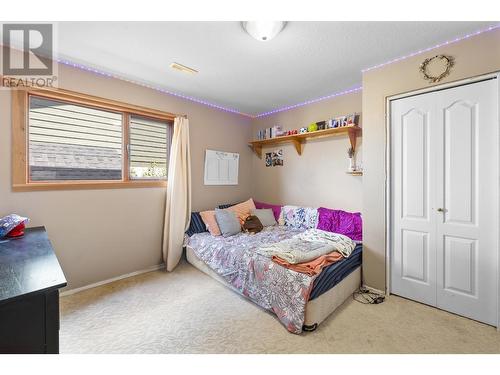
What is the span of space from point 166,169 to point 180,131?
58 cm

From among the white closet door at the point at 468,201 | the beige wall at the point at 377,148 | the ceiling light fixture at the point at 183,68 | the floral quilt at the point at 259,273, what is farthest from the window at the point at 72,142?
the white closet door at the point at 468,201

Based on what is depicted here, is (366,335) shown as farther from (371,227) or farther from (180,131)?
(180,131)

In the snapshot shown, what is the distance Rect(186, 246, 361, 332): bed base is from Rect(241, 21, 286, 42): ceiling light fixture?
214cm

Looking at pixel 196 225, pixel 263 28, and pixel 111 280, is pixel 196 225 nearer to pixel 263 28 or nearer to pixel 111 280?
pixel 111 280

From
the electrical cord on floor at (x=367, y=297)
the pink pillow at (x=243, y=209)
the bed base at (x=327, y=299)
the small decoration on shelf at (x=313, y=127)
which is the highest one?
the small decoration on shelf at (x=313, y=127)

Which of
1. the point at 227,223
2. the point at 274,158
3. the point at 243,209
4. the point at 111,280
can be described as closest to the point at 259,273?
the point at 227,223

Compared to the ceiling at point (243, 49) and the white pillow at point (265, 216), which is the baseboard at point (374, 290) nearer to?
the white pillow at point (265, 216)

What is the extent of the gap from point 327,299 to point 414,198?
1.29 m

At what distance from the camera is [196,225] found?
3.29 m

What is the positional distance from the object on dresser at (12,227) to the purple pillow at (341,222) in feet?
10.2

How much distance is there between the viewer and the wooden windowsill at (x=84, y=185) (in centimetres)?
218

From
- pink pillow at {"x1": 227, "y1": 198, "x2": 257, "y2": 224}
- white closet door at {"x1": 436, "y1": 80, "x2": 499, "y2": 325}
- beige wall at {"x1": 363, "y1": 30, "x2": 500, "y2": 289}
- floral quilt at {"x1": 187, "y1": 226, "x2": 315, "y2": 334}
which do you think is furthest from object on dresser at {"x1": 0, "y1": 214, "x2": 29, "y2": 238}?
white closet door at {"x1": 436, "y1": 80, "x2": 499, "y2": 325}

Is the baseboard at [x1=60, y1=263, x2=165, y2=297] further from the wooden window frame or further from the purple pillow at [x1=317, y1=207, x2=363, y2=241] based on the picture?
the purple pillow at [x1=317, y1=207, x2=363, y2=241]
